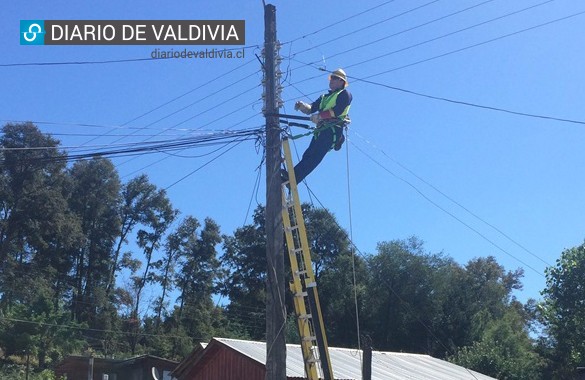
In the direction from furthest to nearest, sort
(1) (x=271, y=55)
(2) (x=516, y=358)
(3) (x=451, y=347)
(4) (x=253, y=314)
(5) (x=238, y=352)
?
(4) (x=253, y=314)
(3) (x=451, y=347)
(2) (x=516, y=358)
(5) (x=238, y=352)
(1) (x=271, y=55)

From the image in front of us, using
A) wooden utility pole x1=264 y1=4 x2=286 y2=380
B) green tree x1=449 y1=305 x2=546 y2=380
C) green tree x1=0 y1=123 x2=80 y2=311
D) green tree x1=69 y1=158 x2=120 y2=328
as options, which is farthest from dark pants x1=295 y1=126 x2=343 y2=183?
green tree x1=69 y1=158 x2=120 y2=328

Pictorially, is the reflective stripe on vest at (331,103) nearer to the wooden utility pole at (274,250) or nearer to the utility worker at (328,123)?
the utility worker at (328,123)

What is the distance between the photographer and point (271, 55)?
535 inches

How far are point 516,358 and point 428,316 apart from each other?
1068 centimetres

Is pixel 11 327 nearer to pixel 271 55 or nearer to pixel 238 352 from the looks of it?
pixel 238 352

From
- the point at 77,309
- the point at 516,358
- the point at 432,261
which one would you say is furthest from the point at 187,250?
the point at 516,358

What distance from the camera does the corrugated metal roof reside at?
2228 cm

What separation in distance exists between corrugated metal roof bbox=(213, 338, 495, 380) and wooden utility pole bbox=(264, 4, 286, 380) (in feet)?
28.6

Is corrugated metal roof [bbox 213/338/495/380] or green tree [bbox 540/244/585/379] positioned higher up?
green tree [bbox 540/244/585/379]

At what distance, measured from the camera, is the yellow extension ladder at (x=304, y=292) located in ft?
40.1

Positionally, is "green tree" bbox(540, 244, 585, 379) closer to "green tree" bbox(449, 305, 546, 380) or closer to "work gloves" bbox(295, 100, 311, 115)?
"green tree" bbox(449, 305, 546, 380)

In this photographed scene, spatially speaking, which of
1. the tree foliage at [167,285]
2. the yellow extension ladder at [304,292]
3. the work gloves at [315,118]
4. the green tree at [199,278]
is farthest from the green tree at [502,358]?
the work gloves at [315,118]

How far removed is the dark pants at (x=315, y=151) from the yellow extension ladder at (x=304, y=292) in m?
0.30

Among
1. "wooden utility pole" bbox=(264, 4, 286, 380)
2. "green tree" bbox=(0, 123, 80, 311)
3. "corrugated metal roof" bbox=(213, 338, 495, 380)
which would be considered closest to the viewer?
"wooden utility pole" bbox=(264, 4, 286, 380)
